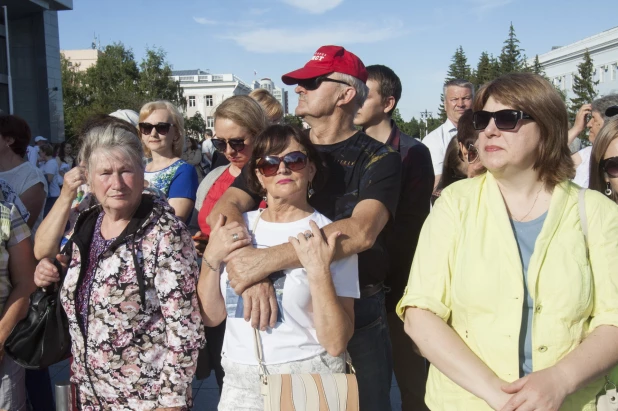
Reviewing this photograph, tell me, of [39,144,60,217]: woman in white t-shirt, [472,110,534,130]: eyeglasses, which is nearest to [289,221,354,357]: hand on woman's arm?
[472,110,534,130]: eyeglasses

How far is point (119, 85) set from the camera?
58188 mm

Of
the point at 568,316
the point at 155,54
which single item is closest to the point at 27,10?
the point at 155,54

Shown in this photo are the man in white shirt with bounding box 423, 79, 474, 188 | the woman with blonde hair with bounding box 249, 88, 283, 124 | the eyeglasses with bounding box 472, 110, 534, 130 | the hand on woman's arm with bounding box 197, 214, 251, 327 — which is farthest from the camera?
the man in white shirt with bounding box 423, 79, 474, 188

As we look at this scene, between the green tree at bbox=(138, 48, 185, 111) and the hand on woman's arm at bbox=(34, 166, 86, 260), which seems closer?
the hand on woman's arm at bbox=(34, 166, 86, 260)

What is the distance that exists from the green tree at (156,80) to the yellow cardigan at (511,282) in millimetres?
55626

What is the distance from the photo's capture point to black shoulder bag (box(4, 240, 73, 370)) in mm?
2701

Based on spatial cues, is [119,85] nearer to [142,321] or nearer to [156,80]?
[156,80]

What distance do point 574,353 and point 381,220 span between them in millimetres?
928

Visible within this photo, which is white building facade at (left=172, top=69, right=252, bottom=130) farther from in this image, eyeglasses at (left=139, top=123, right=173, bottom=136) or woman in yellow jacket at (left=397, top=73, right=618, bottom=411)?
woman in yellow jacket at (left=397, top=73, right=618, bottom=411)

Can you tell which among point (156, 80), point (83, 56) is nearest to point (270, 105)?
point (156, 80)

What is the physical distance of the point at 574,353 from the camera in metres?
1.97

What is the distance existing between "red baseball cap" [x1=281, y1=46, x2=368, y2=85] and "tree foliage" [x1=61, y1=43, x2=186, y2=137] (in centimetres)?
5059

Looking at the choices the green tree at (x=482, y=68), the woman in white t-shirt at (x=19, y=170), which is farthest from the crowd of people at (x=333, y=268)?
the green tree at (x=482, y=68)

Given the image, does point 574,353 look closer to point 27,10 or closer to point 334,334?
point 334,334
